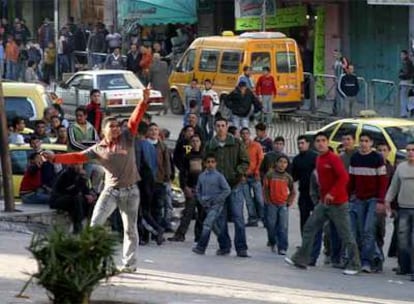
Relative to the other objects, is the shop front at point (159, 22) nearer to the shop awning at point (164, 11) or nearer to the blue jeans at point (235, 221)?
the shop awning at point (164, 11)

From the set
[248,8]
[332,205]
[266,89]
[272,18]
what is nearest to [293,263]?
[332,205]

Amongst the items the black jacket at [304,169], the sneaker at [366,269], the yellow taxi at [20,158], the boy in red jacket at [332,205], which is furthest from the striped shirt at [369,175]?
the yellow taxi at [20,158]

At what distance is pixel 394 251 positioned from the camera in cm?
1961

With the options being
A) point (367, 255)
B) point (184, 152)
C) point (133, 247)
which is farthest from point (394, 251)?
point (133, 247)

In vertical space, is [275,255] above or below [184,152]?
below

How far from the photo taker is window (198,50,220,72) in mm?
37625

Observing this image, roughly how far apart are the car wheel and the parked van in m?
0.29

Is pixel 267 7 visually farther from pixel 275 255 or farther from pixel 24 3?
pixel 275 255

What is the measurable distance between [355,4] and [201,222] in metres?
21.2

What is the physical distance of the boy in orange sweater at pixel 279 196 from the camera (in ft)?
62.6

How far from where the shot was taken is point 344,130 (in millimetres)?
26453

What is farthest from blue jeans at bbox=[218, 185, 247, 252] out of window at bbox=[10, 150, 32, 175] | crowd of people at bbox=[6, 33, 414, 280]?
window at bbox=[10, 150, 32, 175]

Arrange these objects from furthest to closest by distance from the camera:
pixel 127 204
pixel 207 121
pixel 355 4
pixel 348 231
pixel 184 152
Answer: pixel 355 4 < pixel 207 121 < pixel 184 152 < pixel 348 231 < pixel 127 204

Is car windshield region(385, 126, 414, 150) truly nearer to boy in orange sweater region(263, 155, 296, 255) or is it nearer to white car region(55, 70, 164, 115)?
boy in orange sweater region(263, 155, 296, 255)
